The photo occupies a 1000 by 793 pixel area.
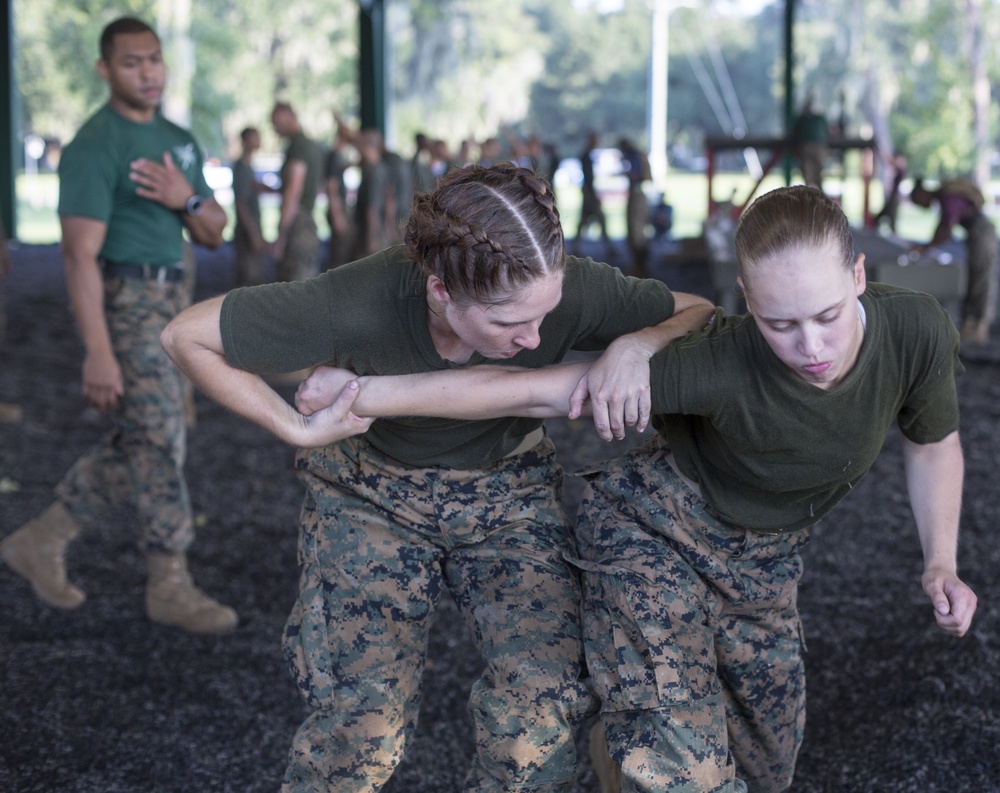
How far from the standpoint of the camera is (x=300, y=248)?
10203 millimetres

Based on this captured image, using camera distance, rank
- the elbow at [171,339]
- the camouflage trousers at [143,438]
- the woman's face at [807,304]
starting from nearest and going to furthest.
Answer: the woman's face at [807,304] < the elbow at [171,339] < the camouflage trousers at [143,438]

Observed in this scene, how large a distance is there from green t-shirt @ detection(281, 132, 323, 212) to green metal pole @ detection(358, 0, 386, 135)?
10915mm

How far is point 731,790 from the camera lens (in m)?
2.53

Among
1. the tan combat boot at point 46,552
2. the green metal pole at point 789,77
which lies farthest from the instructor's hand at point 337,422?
the green metal pole at point 789,77

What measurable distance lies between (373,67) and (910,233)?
10048 millimetres

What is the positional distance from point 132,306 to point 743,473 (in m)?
2.59

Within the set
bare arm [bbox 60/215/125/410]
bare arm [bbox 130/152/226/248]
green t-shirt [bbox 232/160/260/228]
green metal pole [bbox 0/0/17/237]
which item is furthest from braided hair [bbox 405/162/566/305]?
green metal pole [bbox 0/0/17/237]

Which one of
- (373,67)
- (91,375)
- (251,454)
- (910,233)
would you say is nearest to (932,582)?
(91,375)

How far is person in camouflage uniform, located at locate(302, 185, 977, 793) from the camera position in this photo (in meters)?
2.42

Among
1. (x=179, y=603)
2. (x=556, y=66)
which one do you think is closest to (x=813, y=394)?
(x=179, y=603)

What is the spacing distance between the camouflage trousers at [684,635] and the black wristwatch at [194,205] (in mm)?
2284

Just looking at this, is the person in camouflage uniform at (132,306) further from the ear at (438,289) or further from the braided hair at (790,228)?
the braided hair at (790,228)

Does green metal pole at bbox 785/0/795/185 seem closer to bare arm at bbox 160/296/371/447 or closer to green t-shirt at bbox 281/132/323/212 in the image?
green t-shirt at bbox 281/132/323/212

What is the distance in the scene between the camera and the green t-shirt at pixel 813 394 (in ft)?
8.34
